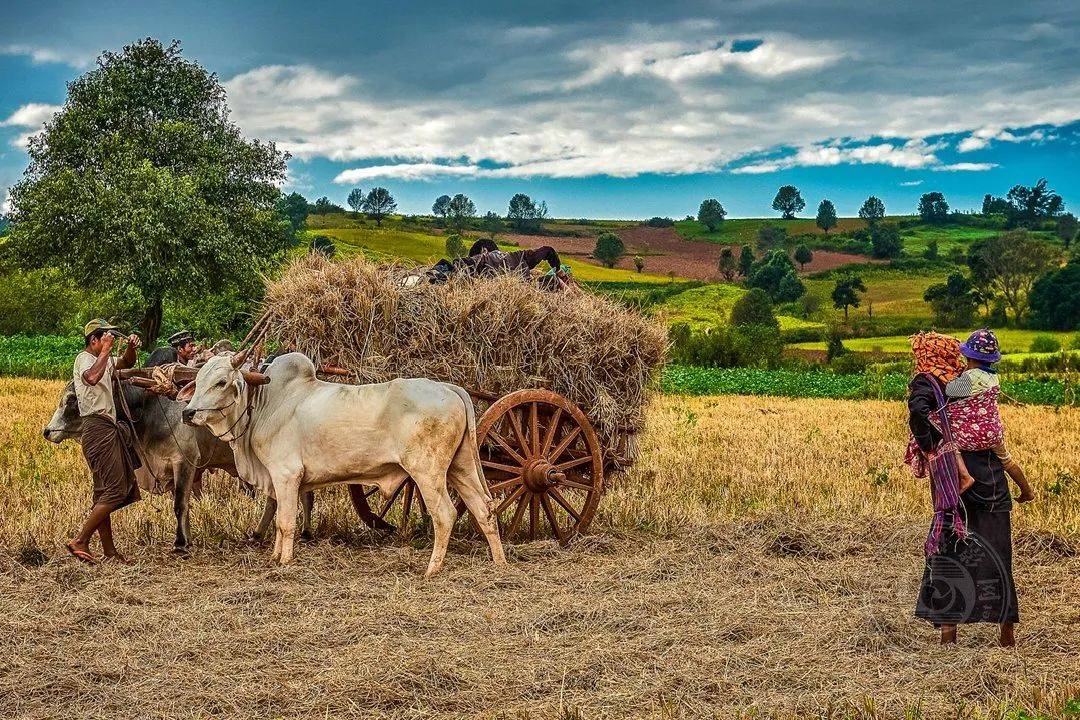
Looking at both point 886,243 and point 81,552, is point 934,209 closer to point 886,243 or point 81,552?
point 886,243

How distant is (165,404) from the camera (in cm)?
826

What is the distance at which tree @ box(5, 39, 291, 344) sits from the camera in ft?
93.2

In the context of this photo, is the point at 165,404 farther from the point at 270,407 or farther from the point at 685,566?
the point at 685,566

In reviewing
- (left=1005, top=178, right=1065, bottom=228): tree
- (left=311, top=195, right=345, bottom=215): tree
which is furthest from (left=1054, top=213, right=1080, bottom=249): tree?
(left=311, top=195, right=345, bottom=215): tree

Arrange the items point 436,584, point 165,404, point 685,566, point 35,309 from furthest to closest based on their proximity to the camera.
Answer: point 35,309, point 165,404, point 685,566, point 436,584

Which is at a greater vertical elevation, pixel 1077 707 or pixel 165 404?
pixel 165 404

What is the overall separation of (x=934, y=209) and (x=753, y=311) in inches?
2569

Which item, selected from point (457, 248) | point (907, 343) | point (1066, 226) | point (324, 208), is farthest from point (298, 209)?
point (1066, 226)

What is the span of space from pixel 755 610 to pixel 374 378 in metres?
3.50

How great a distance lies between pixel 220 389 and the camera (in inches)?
291

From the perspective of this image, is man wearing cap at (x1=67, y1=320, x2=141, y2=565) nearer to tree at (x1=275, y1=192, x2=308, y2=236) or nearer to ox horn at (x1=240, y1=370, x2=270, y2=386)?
ox horn at (x1=240, y1=370, x2=270, y2=386)

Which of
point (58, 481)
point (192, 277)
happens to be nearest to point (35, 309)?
point (192, 277)

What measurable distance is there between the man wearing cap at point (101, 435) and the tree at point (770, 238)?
278 feet

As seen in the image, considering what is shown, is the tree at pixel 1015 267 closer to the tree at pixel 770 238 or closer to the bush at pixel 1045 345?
the bush at pixel 1045 345
